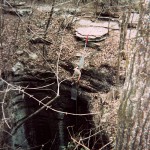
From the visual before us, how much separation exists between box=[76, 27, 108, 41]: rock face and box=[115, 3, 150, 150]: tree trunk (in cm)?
254

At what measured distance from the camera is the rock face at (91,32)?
5.49 meters

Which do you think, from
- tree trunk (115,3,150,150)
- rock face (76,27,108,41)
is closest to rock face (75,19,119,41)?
rock face (76,27,108,41)

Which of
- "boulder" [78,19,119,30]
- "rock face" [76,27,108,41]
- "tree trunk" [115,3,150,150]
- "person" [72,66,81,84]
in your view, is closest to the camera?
"tree trunk" [115,3,150,150]

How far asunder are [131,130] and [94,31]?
9.67 feet

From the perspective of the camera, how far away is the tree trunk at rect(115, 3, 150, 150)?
9.25 ft

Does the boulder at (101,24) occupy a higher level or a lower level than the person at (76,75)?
higher

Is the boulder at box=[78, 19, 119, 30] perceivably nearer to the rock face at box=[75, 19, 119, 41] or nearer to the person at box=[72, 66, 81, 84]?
the rock face at box=[75, 19, 119, 41]

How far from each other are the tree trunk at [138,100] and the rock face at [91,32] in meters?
2.54

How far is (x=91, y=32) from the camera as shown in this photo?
558cm

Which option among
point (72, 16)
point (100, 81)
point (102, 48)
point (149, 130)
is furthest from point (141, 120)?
point (72, 16)

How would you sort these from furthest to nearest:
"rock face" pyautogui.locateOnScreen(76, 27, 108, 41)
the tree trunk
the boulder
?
the boulder → "rock face" pyautogui.locateOnScreen(76, 27, 108, 41) → the tree trunk

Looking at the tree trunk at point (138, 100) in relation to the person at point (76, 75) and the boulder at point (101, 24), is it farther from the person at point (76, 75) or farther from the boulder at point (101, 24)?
the boulder at point (101, 24)

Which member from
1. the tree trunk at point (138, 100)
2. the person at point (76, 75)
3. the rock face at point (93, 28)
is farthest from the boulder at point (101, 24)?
the tree trunk at point (138, 100)

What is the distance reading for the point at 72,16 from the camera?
6.06m
